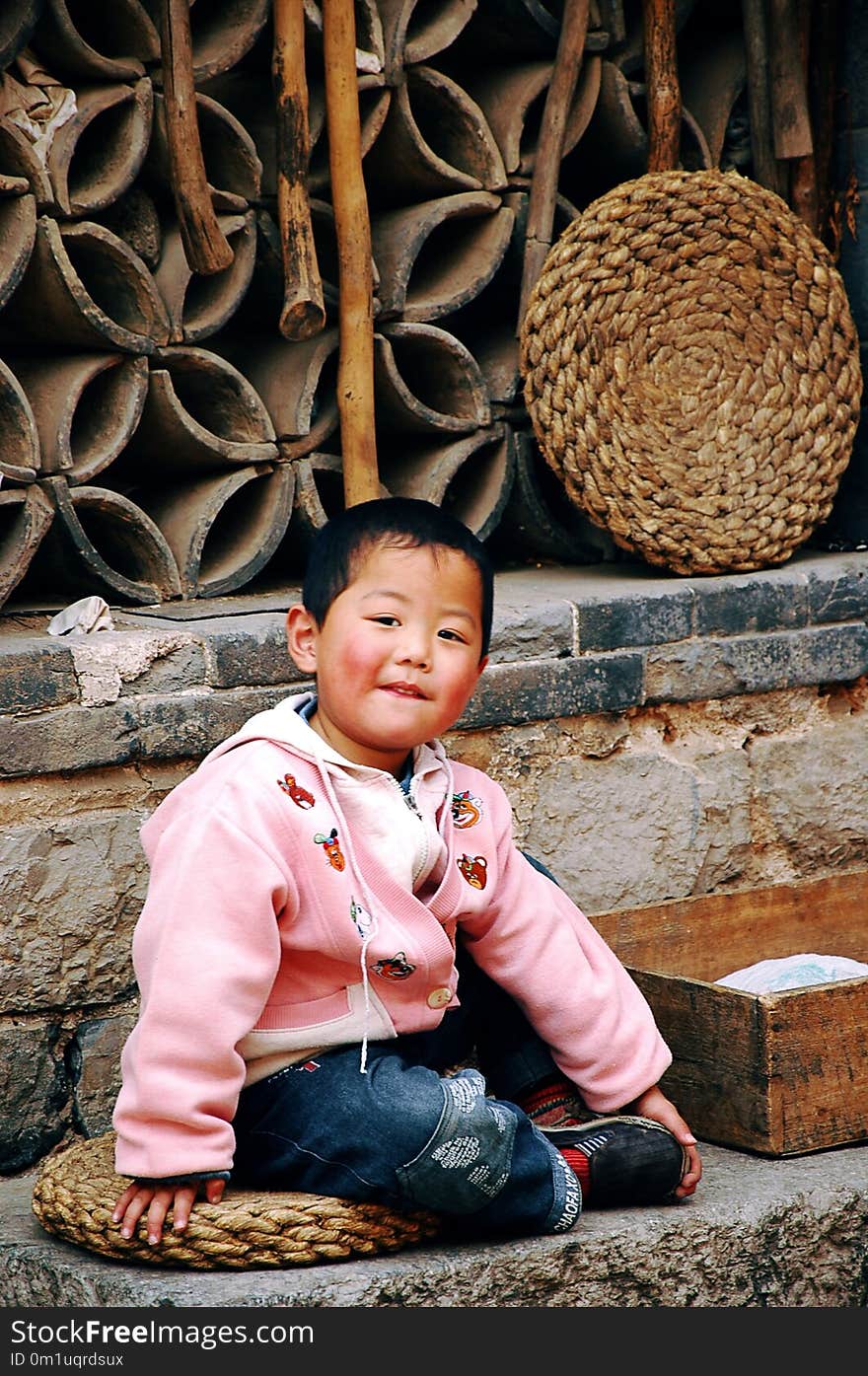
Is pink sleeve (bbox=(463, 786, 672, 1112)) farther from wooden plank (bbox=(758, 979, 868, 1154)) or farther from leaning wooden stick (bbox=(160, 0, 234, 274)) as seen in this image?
leaning wooden stick (bbox=(160, 0, 234, 274))

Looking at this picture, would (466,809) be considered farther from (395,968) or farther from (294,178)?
(294,178)

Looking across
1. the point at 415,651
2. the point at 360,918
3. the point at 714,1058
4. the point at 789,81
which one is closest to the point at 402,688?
the point at 415,651

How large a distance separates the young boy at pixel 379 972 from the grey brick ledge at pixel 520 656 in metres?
0.36

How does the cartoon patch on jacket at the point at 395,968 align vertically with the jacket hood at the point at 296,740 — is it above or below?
below

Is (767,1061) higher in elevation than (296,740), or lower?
lower

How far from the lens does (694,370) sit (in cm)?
303

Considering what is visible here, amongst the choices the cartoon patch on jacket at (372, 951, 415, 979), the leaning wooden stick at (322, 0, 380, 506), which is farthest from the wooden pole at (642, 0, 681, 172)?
the cartoon patch on jacket at (372, 951, 415, 979)

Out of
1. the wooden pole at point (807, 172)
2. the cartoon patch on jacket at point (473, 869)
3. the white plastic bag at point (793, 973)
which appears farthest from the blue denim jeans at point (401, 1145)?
the wooden pole at point (807, 172)

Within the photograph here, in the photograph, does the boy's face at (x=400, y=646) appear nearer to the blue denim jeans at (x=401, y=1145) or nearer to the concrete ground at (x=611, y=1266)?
the blue denim jeans at (x=401, y=1145)

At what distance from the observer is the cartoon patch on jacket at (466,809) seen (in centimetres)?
209

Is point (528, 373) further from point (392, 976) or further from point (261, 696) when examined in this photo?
point (392, 976)

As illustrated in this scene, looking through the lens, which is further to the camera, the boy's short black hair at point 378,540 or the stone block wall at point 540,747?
the stone block wall at point 540,747

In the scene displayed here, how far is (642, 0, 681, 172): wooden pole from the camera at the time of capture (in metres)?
3.06

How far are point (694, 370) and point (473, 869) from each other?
4.41ft
